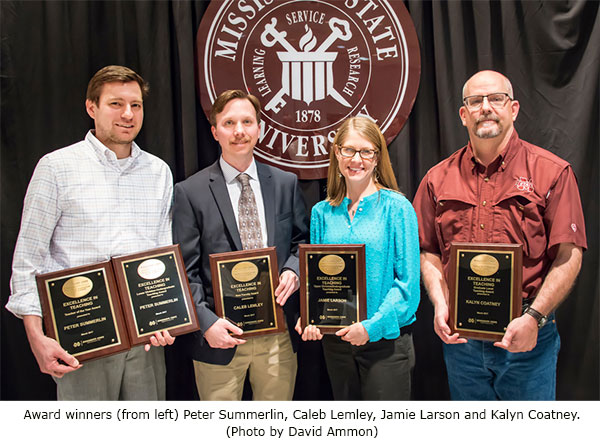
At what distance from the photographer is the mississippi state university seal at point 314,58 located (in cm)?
261

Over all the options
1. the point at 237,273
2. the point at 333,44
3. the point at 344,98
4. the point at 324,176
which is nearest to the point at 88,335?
the point at 237,273


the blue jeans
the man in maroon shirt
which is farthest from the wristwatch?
the blue jeans

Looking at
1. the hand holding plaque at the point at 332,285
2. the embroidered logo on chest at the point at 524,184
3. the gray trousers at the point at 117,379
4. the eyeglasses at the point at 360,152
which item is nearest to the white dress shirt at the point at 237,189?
the hand holding plaque at the point at 332,285

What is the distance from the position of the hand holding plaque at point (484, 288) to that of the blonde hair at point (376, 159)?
17.5 inches

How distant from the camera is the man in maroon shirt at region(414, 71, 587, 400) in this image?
206 cm

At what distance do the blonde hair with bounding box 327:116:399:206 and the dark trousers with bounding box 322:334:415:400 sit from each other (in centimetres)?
67

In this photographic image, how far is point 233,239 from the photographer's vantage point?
2158 millimetres

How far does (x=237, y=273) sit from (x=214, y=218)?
29 cm

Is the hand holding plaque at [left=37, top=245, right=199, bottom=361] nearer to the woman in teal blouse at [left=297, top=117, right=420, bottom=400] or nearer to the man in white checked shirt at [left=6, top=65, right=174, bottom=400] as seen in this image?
the man in white checked shirt at [left=6, top=65, right=174, bottom=400]

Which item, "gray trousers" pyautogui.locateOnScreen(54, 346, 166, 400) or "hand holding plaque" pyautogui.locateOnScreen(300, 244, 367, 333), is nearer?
"hand holding plaque" pyautogui.locateOnScreen(300, 244, 367, 333)

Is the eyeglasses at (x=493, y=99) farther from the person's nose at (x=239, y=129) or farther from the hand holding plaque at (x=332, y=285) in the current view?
the person's nose at (x=239, y=129)

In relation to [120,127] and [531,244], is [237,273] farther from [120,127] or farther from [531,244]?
[531,244]

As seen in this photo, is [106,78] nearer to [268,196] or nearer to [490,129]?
[268,196]

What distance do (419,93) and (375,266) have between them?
116 centimetres
